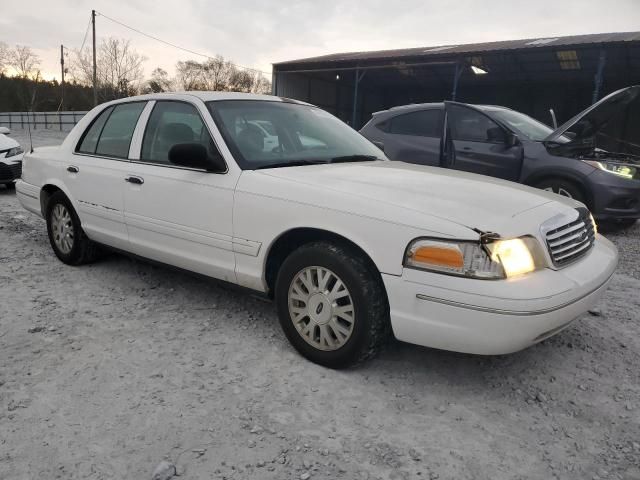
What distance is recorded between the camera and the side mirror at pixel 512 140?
611cm

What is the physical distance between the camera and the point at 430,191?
267 centimetres

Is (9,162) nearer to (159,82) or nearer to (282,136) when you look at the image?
(282,136)

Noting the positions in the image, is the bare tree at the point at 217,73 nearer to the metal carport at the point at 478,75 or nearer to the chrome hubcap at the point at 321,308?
the metal carport at the point at 478,75

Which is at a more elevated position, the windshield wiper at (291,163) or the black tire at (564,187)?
the windshield wiper at (291,163)

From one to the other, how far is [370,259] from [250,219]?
0.76 m

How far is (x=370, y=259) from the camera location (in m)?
2.55

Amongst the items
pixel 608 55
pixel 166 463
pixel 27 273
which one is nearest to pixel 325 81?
pixel 608 55

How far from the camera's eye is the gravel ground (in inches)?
80.0

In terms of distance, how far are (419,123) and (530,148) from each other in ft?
4.70

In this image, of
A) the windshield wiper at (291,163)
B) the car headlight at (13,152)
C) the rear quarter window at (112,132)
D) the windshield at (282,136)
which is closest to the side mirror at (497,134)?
the windshield at (282,136)

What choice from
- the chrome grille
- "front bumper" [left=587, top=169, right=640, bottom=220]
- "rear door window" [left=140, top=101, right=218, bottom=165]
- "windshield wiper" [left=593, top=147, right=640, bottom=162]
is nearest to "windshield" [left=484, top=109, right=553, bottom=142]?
"windshield wiper" [left=593, top=147, right=640, bottom=162]

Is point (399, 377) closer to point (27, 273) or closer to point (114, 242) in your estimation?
point (114, 242)

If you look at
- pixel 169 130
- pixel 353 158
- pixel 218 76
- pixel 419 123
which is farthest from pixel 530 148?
pixel 218 76

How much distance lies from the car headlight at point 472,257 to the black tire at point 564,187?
430 cm
